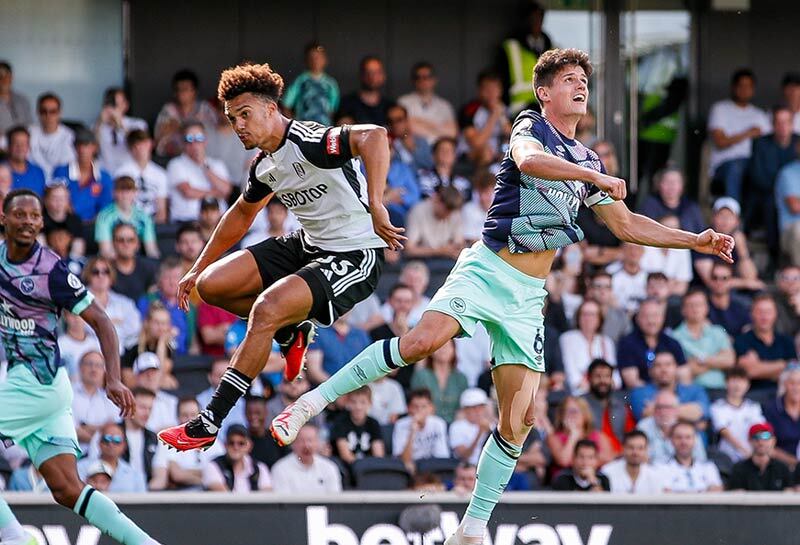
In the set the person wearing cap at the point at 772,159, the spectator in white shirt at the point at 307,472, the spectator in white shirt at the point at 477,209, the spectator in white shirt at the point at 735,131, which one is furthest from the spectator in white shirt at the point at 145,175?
the person wearing cap at the point at 772,159

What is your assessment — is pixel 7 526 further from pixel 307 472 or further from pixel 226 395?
pixel 307 472

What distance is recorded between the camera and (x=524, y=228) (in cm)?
870

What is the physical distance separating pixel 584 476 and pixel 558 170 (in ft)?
15.0

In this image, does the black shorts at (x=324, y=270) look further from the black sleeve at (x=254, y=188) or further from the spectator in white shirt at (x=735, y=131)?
the spectator in white shirt at (x=735, y=131)

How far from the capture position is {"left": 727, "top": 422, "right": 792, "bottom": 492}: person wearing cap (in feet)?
40.7

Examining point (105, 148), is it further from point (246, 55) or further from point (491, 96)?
point (491, 96)

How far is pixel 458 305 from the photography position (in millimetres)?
8609

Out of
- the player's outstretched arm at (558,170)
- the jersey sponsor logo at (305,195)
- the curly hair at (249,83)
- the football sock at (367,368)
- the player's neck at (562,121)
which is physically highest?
the curly hair at (249,83)

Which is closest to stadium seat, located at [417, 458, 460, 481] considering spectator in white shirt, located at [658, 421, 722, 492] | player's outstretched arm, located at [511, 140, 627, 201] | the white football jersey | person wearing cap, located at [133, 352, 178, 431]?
spectator in white shirt, located at [658, 421, 722, 492]

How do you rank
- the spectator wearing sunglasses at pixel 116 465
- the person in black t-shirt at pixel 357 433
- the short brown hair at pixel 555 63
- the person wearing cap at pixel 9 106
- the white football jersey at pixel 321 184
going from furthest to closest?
the person wearing cap at pixel 9 106, the person in black t-shirt at pixel 357 433, the spectator wearing sunglasses at pixel 116 465, the white football jersey at pixel 321 184, the short brown hair at pixel 555 63

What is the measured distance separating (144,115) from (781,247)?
6299mm

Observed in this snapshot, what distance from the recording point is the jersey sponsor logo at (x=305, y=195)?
8.88 m

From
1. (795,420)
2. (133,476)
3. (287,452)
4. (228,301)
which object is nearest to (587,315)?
(795,420)

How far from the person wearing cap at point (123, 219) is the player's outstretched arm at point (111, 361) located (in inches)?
167
